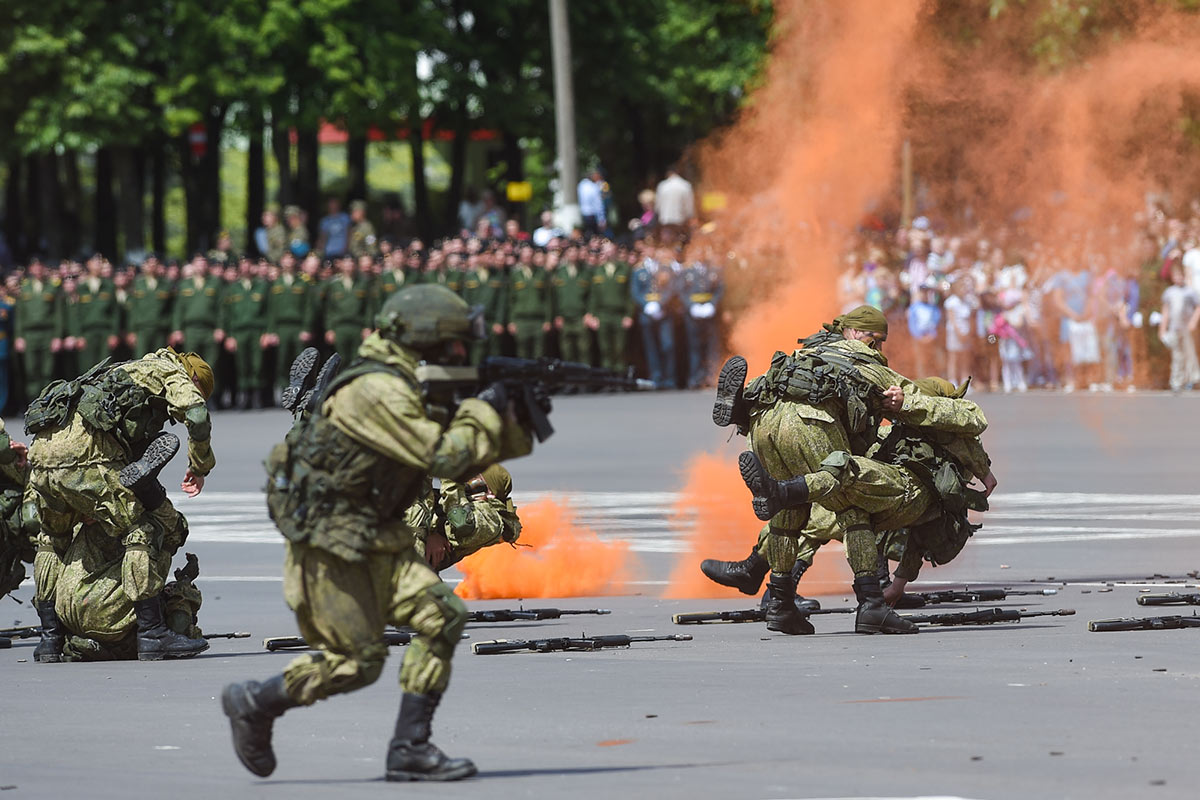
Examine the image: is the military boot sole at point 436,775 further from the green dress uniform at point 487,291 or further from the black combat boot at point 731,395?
the green dress uniform at point 487,291

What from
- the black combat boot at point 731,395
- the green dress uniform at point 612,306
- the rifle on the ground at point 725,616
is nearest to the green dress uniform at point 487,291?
the green dress uniform at point 612,306

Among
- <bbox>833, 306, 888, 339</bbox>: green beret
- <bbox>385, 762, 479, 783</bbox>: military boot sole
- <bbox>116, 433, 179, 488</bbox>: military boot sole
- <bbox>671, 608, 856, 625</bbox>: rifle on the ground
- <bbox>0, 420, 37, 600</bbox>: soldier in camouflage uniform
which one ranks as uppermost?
<bbox>833, 306, 888, 339</bbox>: green beret

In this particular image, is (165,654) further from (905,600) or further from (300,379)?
(905,600)

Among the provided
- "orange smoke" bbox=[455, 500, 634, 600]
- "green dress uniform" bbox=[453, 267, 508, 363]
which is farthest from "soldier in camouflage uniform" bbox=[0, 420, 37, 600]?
"green dress uniform" bbox=[453, 267, 508, 363]

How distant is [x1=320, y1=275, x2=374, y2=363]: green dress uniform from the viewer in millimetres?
31875

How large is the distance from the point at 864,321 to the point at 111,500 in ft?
13.3

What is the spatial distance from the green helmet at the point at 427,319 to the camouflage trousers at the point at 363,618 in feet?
2.47

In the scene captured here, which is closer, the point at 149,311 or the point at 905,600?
the point at 905,600

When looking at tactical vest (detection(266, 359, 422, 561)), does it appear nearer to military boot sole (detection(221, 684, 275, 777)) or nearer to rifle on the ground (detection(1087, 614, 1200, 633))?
military boot sole (detection(221, 684, 275, 777))

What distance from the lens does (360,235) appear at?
116ft

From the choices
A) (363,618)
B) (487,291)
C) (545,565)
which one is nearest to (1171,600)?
(545,565)

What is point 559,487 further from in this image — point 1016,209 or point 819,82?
point 1016,209

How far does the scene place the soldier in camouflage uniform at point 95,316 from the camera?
107ft

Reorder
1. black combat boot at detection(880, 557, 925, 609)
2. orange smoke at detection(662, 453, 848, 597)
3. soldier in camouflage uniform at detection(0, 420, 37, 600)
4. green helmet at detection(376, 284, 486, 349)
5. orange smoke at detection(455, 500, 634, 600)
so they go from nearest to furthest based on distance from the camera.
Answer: green helmet at detection(376, 284, 486, 349) < soldier in camouflage uniform at detection(0, 420, 37, 600) < black combat boot at detection(880, 557, 925, 609) < orange smoke at detection(662, 453, 848, 597) < orange smoke at detection(455, 500, 634, 600)
